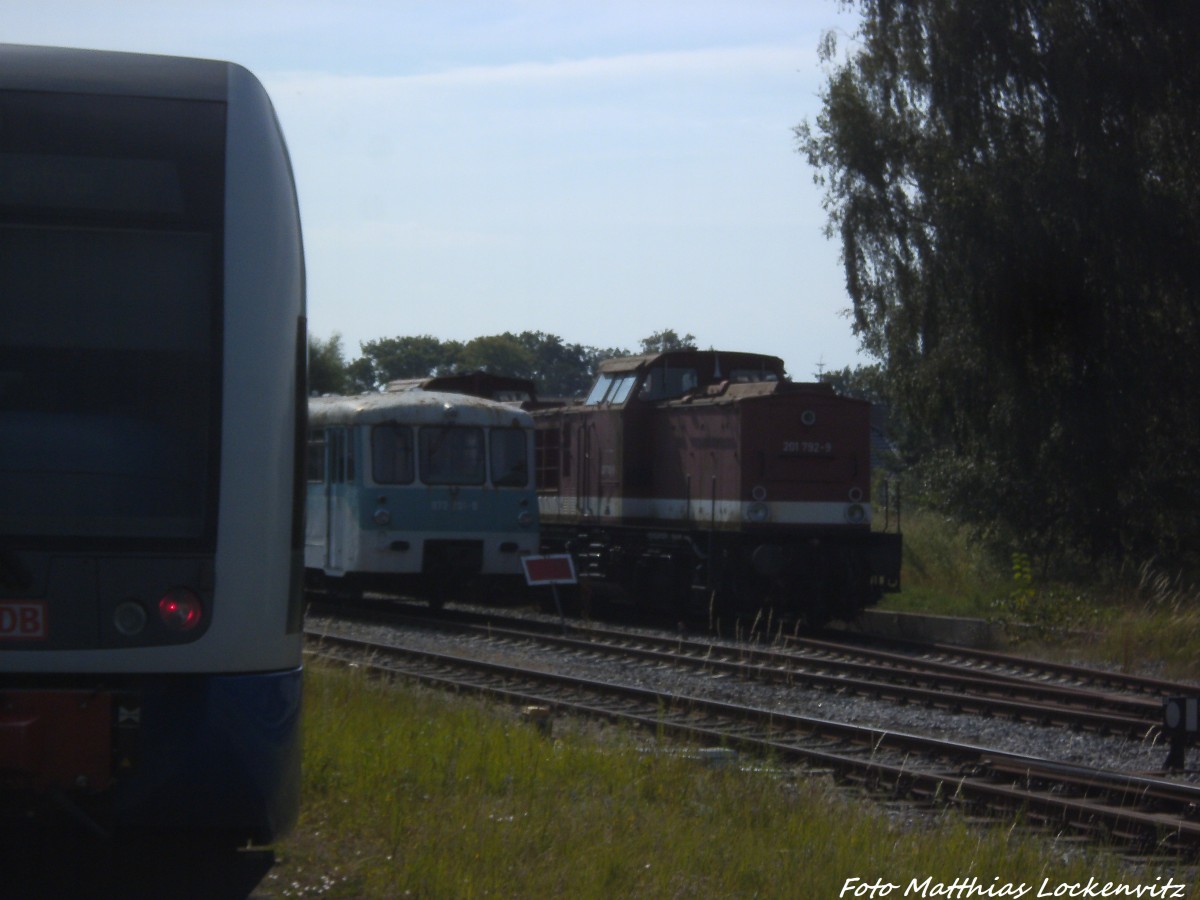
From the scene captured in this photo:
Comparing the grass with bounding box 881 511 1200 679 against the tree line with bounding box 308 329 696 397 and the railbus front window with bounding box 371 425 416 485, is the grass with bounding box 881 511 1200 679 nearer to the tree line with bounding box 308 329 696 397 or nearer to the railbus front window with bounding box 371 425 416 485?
the railbus front window with bounding box 371 425 416 485

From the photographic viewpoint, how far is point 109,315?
4.35 meters

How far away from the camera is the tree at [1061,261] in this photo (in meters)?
19.0

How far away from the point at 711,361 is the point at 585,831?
1390 centimetres

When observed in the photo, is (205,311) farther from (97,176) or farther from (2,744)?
(2,744)

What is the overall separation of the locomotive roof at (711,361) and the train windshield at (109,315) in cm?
1494

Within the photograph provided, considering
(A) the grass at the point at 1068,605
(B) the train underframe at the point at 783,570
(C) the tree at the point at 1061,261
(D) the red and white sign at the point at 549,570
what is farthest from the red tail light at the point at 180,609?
(C) the tree at the point at 1061,261

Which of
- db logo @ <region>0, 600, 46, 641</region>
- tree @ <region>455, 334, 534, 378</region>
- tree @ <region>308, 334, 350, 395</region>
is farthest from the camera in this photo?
tree @ <region>455, 334, 534, 378</region>

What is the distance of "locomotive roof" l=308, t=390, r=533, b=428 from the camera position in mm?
18172

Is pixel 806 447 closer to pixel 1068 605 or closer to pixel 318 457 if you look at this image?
pixel 1068 605

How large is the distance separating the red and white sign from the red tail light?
11.2 m

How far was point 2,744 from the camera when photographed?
13.1 ft

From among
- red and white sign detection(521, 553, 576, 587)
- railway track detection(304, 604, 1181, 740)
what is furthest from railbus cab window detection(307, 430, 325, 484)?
red and white sign detection(521, 553, 576, 587)

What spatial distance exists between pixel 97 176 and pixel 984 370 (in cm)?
1748

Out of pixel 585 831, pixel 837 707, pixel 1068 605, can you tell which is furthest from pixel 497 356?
pixel 585 831
